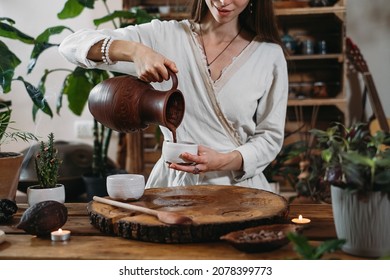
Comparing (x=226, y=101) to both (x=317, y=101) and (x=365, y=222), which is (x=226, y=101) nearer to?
(x=365, y=222)

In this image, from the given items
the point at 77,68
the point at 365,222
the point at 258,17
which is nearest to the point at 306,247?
the point at 365,222

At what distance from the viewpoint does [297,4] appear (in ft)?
11.2

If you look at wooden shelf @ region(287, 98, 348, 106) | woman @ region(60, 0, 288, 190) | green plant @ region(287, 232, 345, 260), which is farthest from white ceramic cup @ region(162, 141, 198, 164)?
wooden shelf @ region(287, 98, 348, 106)

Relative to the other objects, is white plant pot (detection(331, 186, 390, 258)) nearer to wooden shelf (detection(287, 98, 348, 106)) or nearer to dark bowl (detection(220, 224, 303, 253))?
dark bowl (detection(220, 224, 303, 253))

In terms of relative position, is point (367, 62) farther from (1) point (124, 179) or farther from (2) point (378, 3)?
(1) point (124, 179)

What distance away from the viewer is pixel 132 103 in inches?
50.1

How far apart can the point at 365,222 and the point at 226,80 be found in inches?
33.4

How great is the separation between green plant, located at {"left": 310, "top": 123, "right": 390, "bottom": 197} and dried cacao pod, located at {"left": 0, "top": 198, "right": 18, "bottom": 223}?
0.69m

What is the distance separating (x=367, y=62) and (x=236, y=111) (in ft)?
7.32

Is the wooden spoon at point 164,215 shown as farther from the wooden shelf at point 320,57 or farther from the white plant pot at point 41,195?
the wooden shelf at point 320,57

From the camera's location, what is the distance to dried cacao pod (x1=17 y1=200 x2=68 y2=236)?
1.09 meters

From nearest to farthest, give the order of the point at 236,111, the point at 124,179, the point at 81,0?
1. the point at 124,179
2. the point at 236,111
3. the point at 81,0

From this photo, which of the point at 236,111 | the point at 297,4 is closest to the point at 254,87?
the point at 236,111
